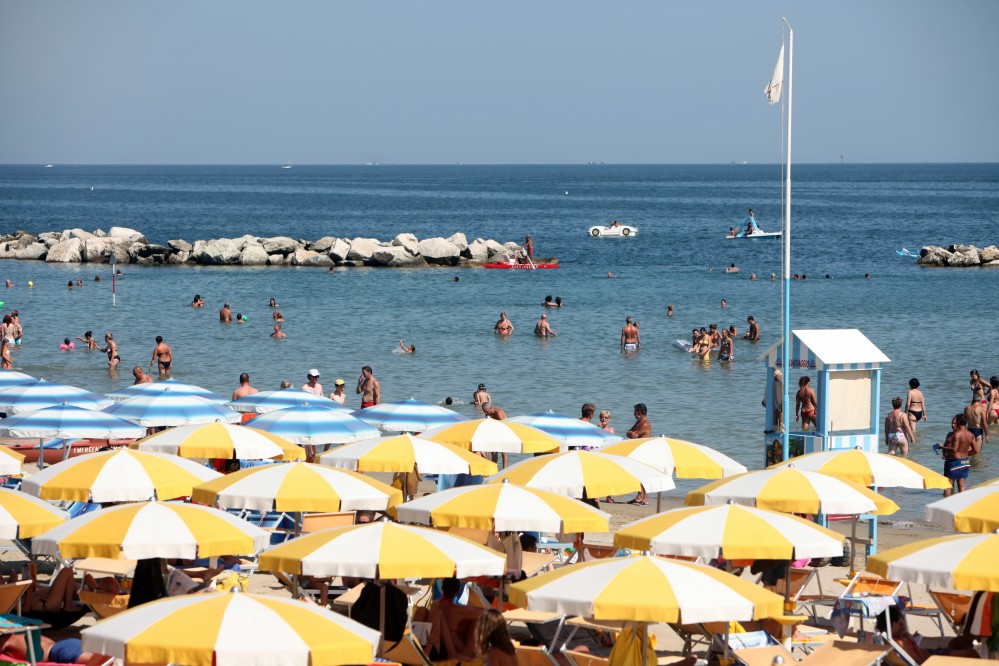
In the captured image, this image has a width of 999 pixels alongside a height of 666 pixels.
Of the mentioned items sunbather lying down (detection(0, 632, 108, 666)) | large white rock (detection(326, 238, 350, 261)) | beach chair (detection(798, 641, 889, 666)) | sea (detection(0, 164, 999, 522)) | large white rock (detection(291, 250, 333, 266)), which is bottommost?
sea (detection(0, 164, 999, 522))

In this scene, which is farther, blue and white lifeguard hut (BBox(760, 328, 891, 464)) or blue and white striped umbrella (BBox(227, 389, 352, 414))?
blue and white striped umbrella (BBox(227, 389, 352, 414))

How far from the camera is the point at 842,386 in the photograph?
1474cm

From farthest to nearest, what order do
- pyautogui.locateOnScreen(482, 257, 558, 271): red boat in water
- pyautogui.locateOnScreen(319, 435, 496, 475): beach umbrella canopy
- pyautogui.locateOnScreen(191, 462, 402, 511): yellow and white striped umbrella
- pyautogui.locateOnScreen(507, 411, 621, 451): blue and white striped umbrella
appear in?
pyautogui.locateOnScreen(482, 257, 558, 271): red boat in water < pyautogui.locateOnScreen(507, 411, 621, 451): blue and white striped umbrella < pyautogui.locateOnScreen(319, 435, 496, 475): beach umbrella canopy < pyautogui.locateOnScreen(191, 462, 402, 511): yellow and white striped umbrella

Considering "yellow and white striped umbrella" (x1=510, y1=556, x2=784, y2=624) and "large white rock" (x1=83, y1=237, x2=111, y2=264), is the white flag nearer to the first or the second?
"yellow and white striped umbrella" (x1=510, y1=556, x2=784, y2=624)

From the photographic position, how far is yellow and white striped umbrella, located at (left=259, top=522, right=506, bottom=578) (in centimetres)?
811

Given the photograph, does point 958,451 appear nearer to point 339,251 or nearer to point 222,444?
point 222,444

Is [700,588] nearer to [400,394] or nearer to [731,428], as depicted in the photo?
[731,428]

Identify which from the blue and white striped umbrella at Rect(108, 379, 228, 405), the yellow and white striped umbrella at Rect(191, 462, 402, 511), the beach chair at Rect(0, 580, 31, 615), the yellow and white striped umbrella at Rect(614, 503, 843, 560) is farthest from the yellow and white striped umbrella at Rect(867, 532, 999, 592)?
the blue and white striped umbrella at Rect(108, 379, 228, 405)

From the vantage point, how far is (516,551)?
35.1 ft

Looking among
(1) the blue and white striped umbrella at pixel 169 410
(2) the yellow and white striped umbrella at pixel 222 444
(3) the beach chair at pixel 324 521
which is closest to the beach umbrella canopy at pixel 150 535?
(3) the beach chair at pixel 324 521

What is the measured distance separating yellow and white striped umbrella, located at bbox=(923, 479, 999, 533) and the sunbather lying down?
20.9ft

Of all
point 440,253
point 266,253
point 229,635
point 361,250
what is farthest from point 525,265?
point 229,635

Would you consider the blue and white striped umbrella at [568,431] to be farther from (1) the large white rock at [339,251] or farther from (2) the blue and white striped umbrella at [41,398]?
(1) the large white rock at [339,251]

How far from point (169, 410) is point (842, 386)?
26.0 feet
